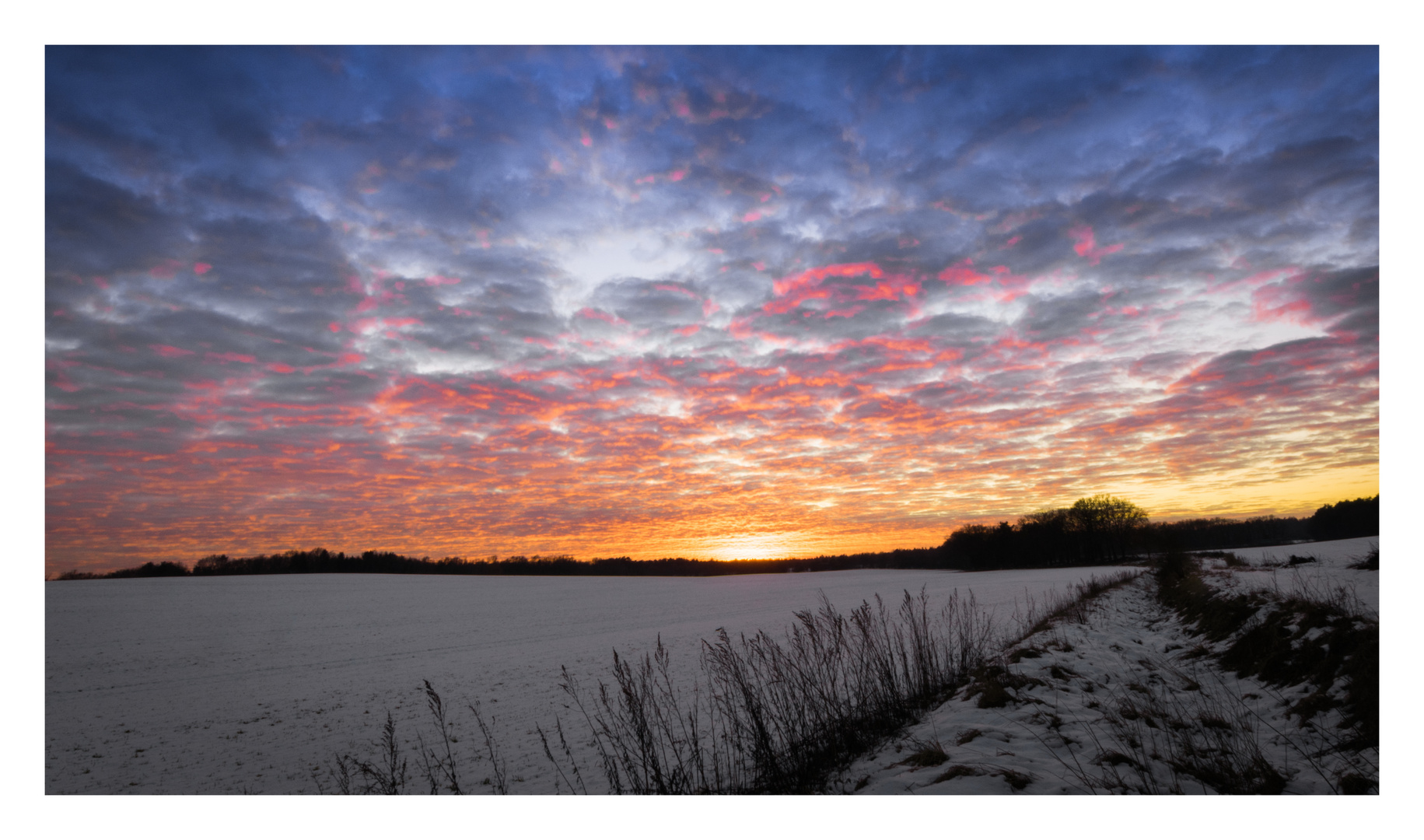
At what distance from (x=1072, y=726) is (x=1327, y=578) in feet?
33.9

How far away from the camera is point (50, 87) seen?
812cm

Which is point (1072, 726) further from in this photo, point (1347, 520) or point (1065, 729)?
point (1347, 520)

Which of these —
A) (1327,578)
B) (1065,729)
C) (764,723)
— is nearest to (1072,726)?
(1065,729)

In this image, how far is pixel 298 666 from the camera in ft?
73.2

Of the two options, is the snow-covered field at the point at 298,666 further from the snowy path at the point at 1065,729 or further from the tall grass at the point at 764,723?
the snowy path at the point at 1065,729

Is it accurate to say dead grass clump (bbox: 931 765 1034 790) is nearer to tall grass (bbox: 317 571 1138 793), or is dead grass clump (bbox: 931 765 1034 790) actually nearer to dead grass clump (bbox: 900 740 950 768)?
dead grass clump (bbox: 900 740 950 768)

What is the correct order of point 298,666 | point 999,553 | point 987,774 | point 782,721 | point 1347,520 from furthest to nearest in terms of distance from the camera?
1. point 999,553
2. point 298,666
3. point 1347,520
4. point 782,721
5. point 987,774

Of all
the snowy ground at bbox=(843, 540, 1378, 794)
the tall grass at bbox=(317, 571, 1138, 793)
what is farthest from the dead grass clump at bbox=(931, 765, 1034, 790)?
the tall grass at bbox=(317, 571, 1138, 793)

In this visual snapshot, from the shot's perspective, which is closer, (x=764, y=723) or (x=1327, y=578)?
(x=764, y=723)

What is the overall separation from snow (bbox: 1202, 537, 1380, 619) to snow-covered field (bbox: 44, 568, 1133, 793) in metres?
10.3

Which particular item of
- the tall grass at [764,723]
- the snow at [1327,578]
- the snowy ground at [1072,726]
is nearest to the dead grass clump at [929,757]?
the snowy ground at [1072,726]
